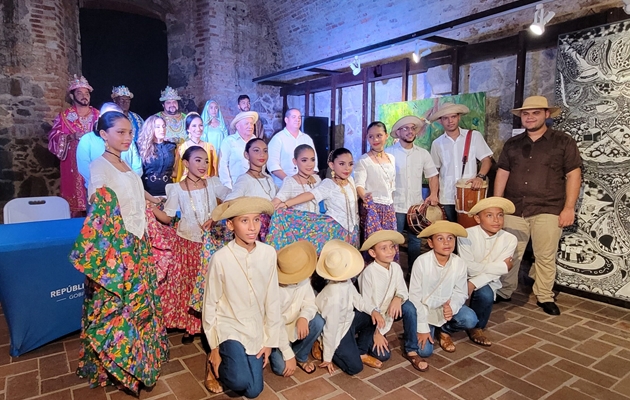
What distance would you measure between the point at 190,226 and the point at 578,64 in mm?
4027

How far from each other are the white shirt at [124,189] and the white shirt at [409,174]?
262 centimetres

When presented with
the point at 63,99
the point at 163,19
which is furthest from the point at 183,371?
the point at 163,19

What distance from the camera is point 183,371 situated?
2906 millimetres

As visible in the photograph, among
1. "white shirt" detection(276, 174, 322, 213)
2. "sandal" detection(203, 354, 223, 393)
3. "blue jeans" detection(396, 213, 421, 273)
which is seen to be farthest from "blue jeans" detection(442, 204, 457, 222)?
"sandal" detection(203, 354, 223, 393)

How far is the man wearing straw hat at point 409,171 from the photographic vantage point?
440 cm

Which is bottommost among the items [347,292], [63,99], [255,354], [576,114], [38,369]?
[38,369]

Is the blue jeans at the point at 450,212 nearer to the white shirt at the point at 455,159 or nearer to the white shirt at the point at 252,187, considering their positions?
the white shirt at the point at 455,159

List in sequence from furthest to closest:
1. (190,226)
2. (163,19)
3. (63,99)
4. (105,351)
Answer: (163,19) < (63,99) < (190,226) < (105,351)

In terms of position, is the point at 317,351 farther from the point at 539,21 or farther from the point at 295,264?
the point at 539,21

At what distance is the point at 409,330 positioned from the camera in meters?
3.04

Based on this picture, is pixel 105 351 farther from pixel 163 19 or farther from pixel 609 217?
pixel 163 19

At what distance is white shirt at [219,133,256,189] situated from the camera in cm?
522

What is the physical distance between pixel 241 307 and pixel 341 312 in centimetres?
69

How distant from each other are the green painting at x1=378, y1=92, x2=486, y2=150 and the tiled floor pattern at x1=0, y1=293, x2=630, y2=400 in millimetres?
2876
